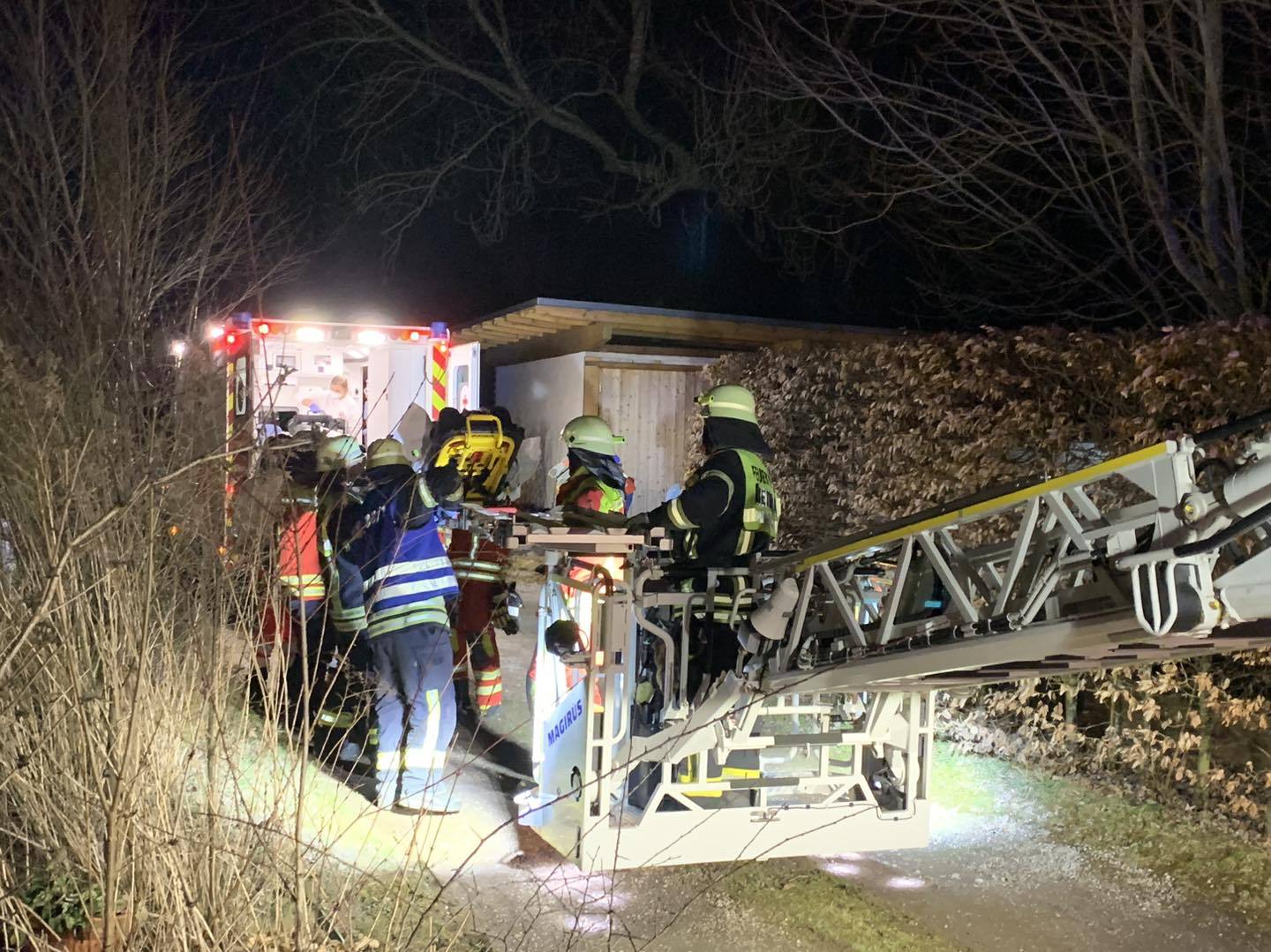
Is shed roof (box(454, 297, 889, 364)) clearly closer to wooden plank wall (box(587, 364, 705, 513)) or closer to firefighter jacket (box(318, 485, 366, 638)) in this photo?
wooden plank wall (box(587, 364, 705, 513))

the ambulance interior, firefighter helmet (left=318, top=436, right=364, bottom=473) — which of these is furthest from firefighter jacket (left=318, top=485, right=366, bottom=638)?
the ambulance interior

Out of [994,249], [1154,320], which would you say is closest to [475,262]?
[994,249]

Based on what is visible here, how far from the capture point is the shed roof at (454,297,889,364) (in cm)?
1161

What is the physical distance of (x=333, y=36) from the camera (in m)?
15.2

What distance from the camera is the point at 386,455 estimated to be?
18.0 feet

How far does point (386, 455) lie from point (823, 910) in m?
2.86

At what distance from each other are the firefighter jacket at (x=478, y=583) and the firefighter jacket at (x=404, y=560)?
122cm

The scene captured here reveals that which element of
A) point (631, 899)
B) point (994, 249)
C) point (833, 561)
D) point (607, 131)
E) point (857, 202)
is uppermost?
point (607, 131)

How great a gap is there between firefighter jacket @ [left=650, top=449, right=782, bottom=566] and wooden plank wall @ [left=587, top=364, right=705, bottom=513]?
7.61 m

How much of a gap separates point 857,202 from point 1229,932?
1107 cm

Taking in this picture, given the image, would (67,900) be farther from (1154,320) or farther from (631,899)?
(1154,320)

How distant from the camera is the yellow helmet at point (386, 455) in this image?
5430 mm

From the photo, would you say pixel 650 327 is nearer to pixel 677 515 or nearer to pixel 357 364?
pixel 357 364

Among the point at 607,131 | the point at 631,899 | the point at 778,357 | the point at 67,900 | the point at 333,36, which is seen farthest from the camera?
the point at 607,131
